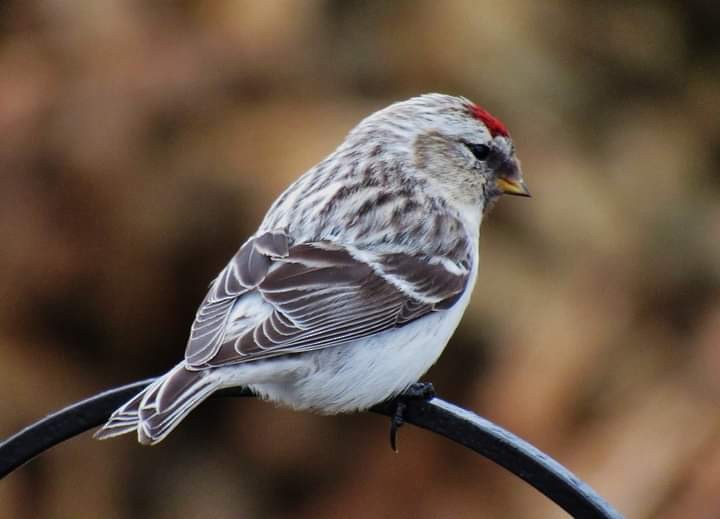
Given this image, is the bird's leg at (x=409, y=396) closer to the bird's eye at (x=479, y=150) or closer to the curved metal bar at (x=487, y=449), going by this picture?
the curved metal bar at (x=487, y=449)

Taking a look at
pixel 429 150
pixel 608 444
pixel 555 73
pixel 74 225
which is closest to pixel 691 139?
pixel 555 73

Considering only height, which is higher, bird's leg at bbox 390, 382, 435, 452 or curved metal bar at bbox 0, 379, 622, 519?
curved metal bar at bbox 0, 379, 622, 519

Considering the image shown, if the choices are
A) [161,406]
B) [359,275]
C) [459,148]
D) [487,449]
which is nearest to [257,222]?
[459,148]

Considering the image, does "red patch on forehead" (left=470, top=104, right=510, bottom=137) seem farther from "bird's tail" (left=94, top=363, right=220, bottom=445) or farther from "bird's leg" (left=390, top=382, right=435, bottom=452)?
"bird's tail" (left=94, top=363, right=220, bottom=445)

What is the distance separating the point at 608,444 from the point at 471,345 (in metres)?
0.58

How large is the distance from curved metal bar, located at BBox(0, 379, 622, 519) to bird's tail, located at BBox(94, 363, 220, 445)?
0.15 ft

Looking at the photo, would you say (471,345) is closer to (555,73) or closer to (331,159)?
(555,73)

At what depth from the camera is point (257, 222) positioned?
456cm

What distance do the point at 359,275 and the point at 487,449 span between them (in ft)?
2.46

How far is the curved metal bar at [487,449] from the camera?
231cm

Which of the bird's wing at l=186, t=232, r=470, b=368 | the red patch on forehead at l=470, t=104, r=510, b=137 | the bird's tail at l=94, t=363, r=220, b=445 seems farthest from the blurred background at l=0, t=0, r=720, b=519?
the bird's tail at l=94, t=363, r=220, b=445

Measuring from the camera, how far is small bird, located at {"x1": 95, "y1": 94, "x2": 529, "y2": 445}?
2822 millimetres

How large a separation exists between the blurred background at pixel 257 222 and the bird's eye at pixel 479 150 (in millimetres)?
1154

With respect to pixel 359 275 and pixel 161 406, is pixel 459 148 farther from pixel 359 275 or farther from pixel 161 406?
pixel 161 406
